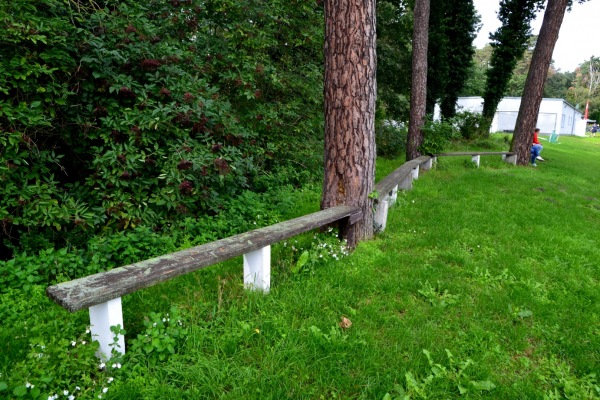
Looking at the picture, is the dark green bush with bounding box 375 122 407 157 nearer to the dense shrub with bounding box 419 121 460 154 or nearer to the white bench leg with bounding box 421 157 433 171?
the dense shrub with bounding box 419 121 460 154

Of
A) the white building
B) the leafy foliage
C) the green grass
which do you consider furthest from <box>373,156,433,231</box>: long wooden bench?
the white building

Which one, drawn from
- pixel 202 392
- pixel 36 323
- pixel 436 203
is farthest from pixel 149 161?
pixel 436 203

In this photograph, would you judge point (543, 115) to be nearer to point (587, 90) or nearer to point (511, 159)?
point (511, 159)

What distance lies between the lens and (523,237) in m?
5.04

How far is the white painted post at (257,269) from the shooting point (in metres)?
3.13

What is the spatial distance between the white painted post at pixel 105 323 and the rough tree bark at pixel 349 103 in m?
2.67

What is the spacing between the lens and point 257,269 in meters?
3.16

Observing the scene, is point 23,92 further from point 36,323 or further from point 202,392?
point 202,392

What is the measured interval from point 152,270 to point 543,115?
5113cm

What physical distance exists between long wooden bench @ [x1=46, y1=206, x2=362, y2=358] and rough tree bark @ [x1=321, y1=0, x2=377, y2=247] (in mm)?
1065

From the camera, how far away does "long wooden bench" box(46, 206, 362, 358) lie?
2059 millimetres

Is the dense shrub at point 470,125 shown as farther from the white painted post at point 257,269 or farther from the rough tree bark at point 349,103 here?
the white painted post at point 257,269

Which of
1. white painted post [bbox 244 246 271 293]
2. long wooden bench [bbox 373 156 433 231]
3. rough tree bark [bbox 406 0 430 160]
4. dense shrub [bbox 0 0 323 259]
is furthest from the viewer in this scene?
rough tree bark [bbox 406 0 430 160]

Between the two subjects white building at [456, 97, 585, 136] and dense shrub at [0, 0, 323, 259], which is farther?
white building at [456, 97, 585, 136]
